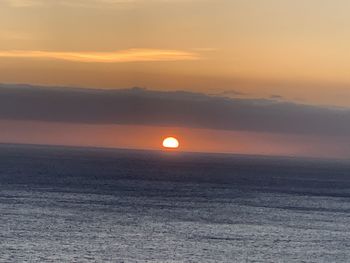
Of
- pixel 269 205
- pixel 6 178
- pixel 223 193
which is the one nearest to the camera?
pixel 269 205

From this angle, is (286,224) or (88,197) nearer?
(286,224)

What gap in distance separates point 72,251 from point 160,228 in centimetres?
2160

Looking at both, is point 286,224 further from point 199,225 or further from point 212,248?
point 212,248

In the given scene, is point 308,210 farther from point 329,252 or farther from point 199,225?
point 329,252

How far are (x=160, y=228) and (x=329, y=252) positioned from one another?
2256 centimetres

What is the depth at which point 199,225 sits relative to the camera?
96562mm

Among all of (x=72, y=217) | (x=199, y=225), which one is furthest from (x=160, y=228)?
(x=72, y=217)

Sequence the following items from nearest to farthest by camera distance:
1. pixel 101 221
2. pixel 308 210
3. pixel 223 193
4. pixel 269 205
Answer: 1. pixel 101 221
2. pixel 308 210
3. pixel 269 205
4. pixel 223 193

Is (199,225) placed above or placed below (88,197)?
below

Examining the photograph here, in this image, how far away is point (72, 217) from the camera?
330 ft

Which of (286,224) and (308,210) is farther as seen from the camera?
(308,210)

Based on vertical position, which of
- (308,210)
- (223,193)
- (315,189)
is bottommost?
(308,210)

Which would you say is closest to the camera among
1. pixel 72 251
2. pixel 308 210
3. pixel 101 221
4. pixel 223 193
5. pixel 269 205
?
pixel 72 251

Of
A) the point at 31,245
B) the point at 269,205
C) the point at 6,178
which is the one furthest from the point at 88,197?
the point at 31,245
